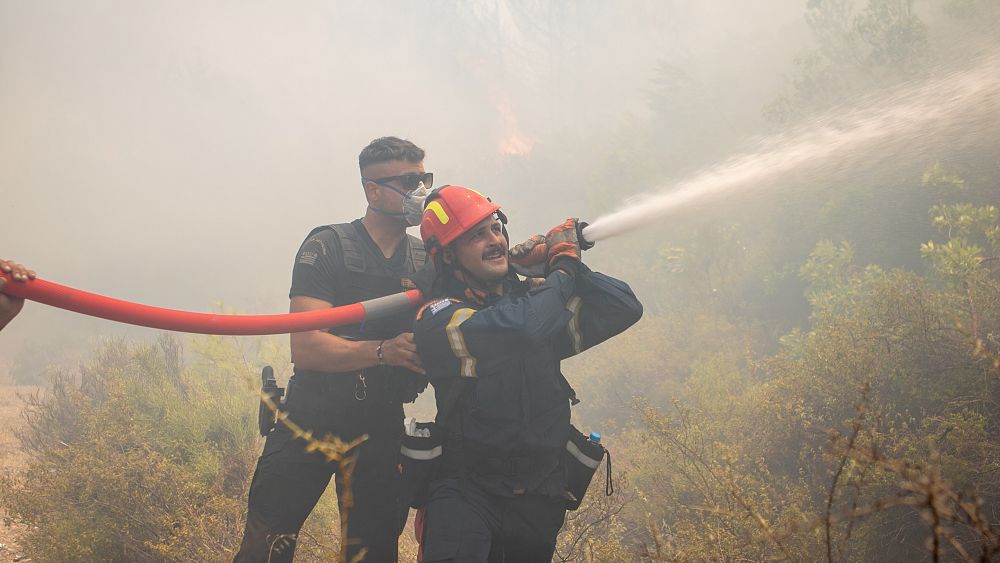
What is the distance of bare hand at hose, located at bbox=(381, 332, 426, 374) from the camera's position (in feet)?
9.59

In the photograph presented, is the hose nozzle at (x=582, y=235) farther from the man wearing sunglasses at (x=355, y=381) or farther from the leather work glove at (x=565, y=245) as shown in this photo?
the man wearing sunglasses at (x=355, y=381)

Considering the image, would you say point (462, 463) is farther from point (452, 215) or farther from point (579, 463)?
point (452, 215)

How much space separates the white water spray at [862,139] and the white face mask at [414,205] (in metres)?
1.19

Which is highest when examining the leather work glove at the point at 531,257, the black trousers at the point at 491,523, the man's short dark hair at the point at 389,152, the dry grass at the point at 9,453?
the man's short dark hair at the point at 389,152

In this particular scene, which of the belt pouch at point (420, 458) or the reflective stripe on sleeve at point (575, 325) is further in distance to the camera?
the reflective stripe on sleeve at point (575, 325)

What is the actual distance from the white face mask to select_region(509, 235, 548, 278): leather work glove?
862 millimetres

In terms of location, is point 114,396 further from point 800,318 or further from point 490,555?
point 800,318

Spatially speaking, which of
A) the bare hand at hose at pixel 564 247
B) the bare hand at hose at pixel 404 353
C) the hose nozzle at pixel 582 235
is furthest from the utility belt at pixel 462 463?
the hose nozzle at pixel 582 235

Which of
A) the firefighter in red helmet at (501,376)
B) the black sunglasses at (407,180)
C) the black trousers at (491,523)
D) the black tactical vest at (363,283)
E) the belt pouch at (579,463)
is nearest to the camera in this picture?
the black trousers at (491,523)

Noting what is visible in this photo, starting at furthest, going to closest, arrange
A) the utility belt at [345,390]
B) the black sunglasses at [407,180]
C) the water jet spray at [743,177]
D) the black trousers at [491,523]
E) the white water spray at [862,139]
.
Answer: the white water spray at [862,139], the black sunglasses at [407,180], the utility belt at [345,390], the water jet spray at [743,177], the black trousers at [491,523]

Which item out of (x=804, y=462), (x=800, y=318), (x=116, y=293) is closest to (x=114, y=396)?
(x=804, y=462)

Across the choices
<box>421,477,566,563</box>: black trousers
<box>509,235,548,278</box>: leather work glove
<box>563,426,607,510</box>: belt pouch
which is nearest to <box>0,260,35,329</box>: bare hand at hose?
<box>421,477,566,563</box>: black trousers

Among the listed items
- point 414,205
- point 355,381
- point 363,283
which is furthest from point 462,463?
point 414,205

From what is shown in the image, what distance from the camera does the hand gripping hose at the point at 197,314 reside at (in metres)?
2.38
